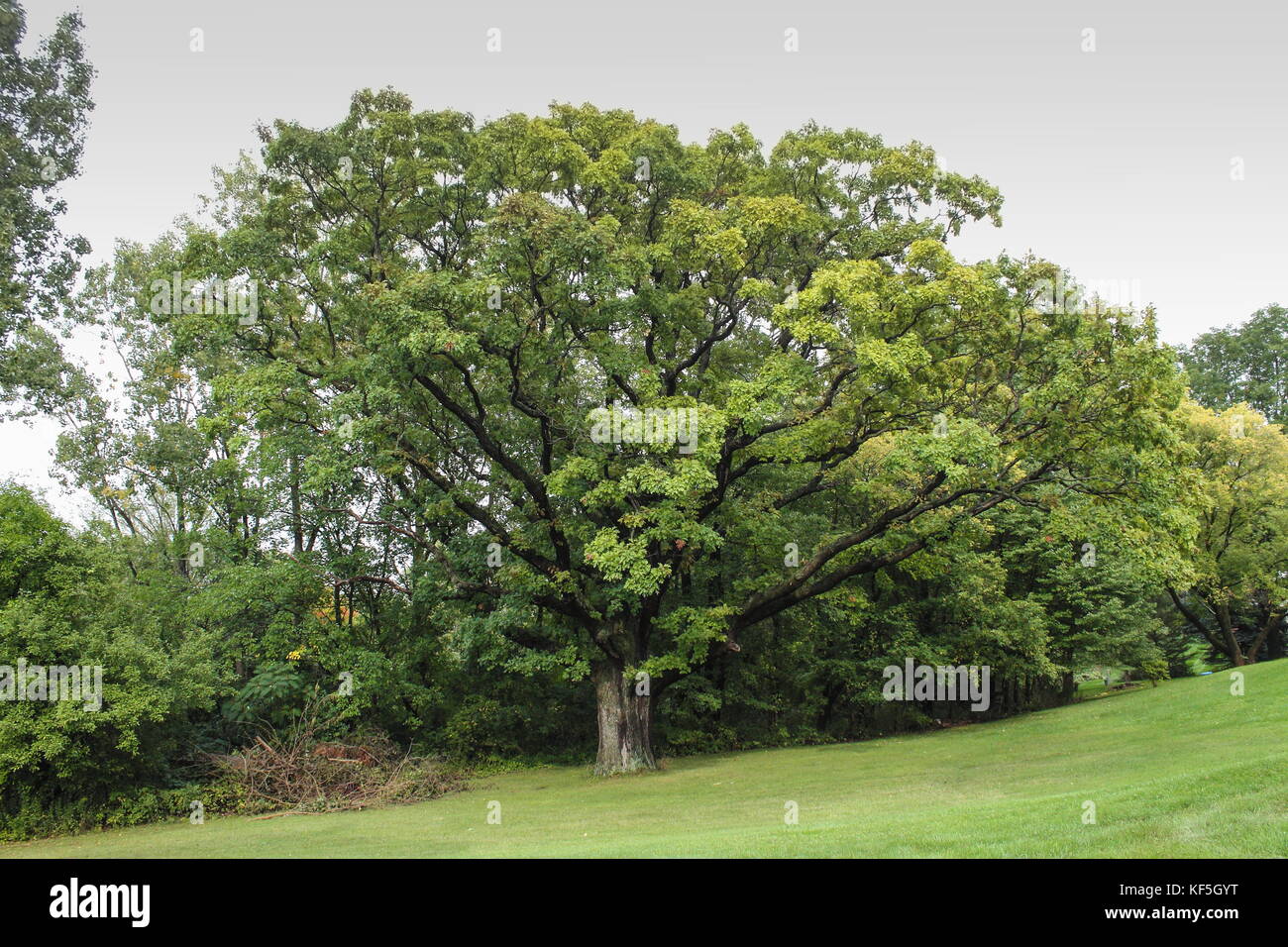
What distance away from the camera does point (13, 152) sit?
2264 cm

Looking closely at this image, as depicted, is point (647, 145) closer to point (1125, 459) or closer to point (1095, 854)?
point (1125, 459)

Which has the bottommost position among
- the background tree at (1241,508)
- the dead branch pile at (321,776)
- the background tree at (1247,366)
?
the dead branch pile at (321,776)

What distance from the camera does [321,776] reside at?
17.6 m

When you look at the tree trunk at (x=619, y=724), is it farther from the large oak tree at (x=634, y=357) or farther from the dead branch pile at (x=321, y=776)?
the dead branch pile at (x=321, y=776)

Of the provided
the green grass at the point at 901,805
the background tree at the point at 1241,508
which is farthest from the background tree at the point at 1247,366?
the green grass at the point at 901,805

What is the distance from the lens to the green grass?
8.12 m

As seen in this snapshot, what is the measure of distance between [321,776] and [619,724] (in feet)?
21.1

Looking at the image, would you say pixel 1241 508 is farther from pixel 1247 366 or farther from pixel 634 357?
pixel 634 357

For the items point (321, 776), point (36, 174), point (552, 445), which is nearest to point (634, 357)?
point (552, 445)

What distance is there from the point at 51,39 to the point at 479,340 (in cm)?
1701

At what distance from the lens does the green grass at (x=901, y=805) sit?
320 inches

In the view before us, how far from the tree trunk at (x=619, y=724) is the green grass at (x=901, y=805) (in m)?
0.70

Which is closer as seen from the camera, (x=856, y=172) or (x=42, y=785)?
(x=42, y=785)

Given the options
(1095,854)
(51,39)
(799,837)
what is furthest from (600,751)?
(51,39)
